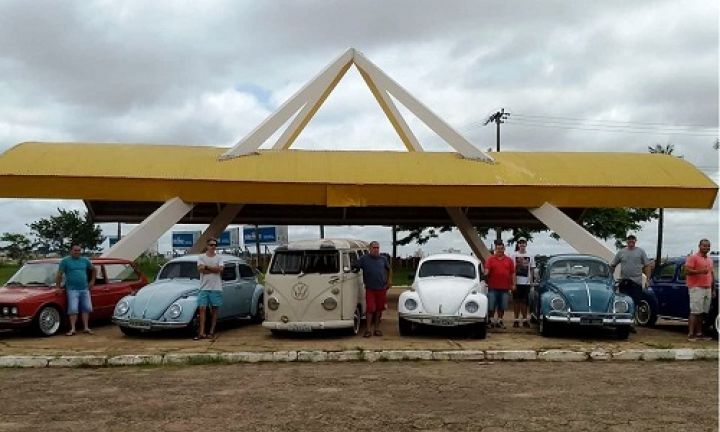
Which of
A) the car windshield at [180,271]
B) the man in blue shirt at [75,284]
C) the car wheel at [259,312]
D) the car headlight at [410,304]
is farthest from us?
the car wheel at [259,312]

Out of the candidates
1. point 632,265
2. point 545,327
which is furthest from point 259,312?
point 632,265

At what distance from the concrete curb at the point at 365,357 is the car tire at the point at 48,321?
85.5 inches

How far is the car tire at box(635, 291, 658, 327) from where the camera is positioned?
13039mm

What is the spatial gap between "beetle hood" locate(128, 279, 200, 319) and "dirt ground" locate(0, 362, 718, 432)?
257cm

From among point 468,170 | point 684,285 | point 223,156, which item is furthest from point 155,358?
point 468,170

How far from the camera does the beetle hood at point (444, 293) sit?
11203 mm

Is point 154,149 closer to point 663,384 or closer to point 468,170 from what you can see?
point 468,170

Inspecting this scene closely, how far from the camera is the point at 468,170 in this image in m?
19.1

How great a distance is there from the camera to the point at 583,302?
1114 cm

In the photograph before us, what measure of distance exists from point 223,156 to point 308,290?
893 centimetres

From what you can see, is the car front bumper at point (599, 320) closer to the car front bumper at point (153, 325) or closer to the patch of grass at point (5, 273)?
the car front bumper at point (153, 325)

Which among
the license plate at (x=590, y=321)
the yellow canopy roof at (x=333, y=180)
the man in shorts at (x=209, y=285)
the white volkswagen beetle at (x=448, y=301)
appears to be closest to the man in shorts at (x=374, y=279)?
the white volkswagen beetle at (x=448, y=301)

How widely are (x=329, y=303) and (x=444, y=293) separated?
196 cm

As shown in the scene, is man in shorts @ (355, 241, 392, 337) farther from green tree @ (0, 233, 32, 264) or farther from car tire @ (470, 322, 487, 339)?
green tree @ (0, 233, 32, 264)
